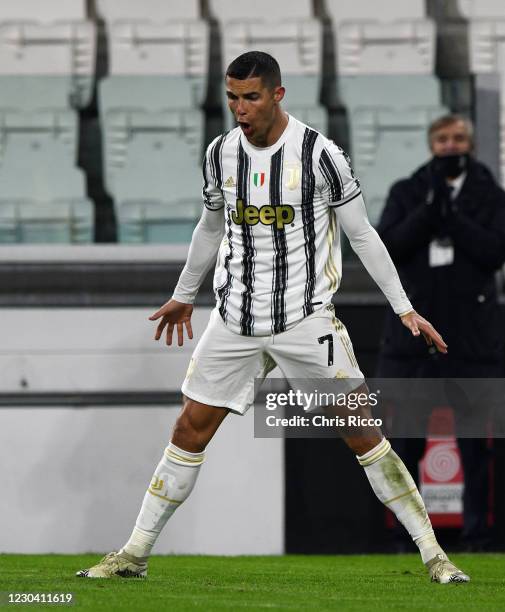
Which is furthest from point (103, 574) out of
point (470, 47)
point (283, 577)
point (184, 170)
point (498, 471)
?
point (470, 47)

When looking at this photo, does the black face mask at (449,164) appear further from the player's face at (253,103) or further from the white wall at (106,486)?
the player's face at (253,103)

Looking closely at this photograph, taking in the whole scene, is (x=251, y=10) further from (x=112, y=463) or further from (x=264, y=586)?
(x=264, y=586)

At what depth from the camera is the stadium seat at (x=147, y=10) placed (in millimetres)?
8828

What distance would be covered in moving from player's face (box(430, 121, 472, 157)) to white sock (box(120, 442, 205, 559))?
269cm

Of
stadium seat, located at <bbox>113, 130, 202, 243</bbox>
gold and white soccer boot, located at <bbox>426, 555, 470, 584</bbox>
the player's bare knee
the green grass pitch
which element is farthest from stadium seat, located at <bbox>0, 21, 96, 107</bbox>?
gold and white soccer boot, located at <bbox>426, 555, 470, 584</bbox>

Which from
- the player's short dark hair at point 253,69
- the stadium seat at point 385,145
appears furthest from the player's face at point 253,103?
the stadium seat at point 385,145

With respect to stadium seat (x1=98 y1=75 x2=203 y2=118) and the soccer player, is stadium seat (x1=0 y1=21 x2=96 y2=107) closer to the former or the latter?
stadium seat (x1=98 y1=75 x2=203 y2=118)

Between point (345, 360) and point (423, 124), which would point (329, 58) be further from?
point (345, 360)

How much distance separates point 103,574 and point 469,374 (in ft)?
8.93

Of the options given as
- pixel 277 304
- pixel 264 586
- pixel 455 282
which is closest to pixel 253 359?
pixel 277 304

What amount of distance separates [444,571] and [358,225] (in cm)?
112

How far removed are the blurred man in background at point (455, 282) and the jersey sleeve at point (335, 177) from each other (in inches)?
86.7

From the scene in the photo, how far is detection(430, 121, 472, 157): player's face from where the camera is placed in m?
7.54

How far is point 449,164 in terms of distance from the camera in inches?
299
